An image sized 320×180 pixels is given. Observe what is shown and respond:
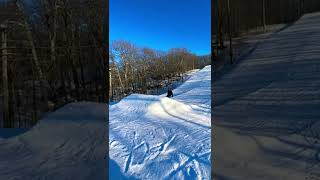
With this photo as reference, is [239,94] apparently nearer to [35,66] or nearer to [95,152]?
[95,152]

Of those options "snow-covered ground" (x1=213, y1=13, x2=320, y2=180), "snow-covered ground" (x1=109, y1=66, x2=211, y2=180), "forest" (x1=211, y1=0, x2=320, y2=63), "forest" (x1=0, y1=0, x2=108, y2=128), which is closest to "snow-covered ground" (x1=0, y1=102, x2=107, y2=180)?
"forest" (x1=0, y1=0, x2=108, y2=128)

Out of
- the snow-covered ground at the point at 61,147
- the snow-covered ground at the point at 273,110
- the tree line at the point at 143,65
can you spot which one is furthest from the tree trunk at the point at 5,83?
the snow-covered ground at the point at 273,110

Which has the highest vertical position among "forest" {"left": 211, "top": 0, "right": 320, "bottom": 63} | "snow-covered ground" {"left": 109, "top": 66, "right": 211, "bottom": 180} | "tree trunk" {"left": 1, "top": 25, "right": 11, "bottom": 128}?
"forest" {"left": 211, "top": 0, "right": 320, "bottom": 63}

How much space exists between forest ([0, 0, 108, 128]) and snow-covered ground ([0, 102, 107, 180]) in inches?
2.8

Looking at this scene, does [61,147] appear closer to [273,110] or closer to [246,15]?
[273,110]

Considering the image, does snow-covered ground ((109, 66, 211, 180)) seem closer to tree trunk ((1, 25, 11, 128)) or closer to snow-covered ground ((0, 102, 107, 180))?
snow-covered ground ((0, 102, 107, 180))

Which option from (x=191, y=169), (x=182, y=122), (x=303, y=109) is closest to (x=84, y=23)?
(x=303, y=109)

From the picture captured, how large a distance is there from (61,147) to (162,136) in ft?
7.44

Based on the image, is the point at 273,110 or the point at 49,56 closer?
the point at 273,110

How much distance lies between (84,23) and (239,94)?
4.12 ft

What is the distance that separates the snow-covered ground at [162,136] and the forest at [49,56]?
96 centimetres

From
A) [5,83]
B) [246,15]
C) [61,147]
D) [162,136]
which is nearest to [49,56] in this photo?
[5,83]

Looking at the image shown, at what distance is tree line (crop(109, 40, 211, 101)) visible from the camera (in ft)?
9.52

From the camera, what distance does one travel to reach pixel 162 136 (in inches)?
157
